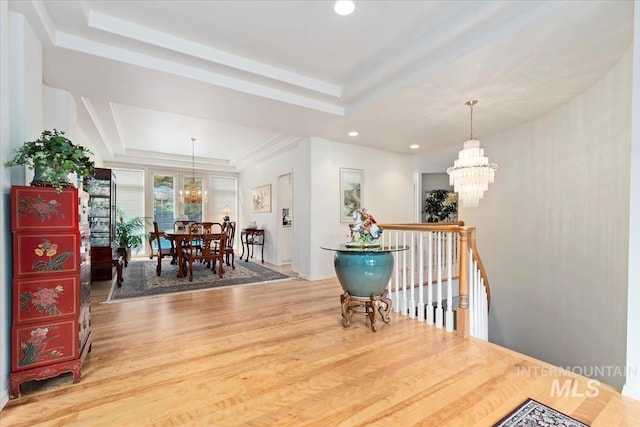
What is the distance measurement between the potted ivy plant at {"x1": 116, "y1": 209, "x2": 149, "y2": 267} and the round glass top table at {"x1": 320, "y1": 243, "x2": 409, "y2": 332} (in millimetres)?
4986

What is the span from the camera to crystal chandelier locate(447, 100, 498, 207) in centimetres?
375

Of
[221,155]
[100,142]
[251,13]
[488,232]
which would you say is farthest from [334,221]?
[100,142]

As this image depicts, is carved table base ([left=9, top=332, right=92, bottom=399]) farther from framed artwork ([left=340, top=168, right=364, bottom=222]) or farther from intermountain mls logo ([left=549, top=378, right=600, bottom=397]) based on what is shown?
framed artwork ([left=340, top=168, right=364, bottom=222])

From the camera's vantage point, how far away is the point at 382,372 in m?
2.11

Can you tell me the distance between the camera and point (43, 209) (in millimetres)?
1883

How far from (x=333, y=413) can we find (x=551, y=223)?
4.41 m

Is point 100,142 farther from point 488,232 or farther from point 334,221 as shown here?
point 488,232

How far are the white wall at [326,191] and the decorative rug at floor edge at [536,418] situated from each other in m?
3.78

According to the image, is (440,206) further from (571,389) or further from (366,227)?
(571,389)

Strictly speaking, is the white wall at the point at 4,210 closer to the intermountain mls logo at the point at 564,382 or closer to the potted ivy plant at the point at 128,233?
the intermountain mls logo at the point at 564,382

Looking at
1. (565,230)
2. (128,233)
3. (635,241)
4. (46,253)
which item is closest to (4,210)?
(46,253)

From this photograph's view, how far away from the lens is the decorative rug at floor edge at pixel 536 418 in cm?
158

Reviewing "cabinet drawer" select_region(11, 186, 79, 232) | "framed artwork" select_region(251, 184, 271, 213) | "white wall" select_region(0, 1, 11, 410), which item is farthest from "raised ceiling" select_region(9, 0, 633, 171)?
"framed artwork" select_region(251, 184, 271, 213)

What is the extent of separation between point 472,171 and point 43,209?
430 centimetres
